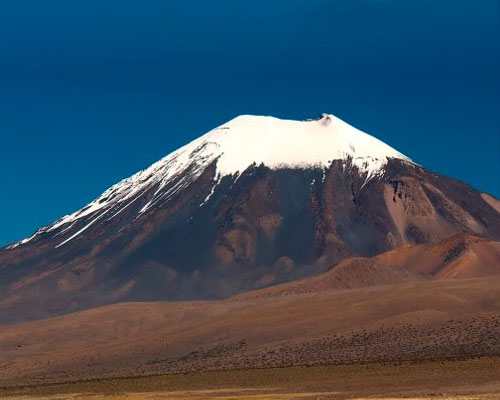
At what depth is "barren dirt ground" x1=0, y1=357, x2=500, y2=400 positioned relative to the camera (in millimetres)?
89875

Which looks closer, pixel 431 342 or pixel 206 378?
pixel 206 378

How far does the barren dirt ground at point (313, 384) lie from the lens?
89875 millimetres

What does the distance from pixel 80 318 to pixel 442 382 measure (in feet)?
335

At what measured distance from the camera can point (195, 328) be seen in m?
163

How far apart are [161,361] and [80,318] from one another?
48026 millimetres

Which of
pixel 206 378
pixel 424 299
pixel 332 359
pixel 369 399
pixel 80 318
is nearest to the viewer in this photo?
pixel 369 399

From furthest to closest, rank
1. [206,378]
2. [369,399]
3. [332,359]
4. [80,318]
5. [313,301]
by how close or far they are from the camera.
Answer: [80,318], [313,301], [332,359], [206,378], [369,399]

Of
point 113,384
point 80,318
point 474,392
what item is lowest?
point 474,392

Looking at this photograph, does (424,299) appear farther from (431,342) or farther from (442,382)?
(442,382)

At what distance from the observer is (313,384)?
103 m

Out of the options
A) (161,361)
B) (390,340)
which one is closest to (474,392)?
(390,340)

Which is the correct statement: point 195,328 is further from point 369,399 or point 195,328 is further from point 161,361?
point 369,399

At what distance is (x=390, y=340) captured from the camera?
132 metres

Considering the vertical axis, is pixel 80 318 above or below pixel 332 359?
above
